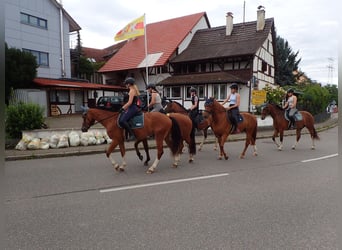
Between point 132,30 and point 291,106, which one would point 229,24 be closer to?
point 132,30

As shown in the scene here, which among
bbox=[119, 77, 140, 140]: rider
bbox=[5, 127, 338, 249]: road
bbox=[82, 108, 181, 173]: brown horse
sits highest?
bbox=[119, 77, 140, 140]: rider

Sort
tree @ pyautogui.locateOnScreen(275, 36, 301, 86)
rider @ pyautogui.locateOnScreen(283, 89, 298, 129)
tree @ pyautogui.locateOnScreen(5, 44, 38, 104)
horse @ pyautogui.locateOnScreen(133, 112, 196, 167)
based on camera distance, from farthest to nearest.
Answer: tree @ pyautogui.locateOnScreen(275, 36, 301, 86) < tree @ pyautogui.locateOnScreen(5, 44, 38, 104) < rider @ pyautogui.locateOnScreen(283, 89, 298, 129) < horse @ pyautogui.locateOnScreen(133, 112, 196, 167)

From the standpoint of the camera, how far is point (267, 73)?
2964 centimetres

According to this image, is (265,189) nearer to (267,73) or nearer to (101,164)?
(101,164)

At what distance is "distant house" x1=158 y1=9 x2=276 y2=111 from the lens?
24.9 meters

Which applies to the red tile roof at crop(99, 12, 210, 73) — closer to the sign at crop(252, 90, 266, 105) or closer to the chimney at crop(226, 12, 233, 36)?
the chimney at crop(226, 12, 233, 36)

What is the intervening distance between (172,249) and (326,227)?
222cm

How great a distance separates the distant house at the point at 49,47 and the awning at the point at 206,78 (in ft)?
23.6

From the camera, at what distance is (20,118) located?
9.72 metres

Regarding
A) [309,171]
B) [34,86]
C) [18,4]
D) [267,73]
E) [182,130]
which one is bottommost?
[309,171]

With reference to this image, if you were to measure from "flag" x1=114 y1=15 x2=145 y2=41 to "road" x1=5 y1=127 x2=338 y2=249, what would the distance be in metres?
11.7

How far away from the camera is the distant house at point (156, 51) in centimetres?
2980

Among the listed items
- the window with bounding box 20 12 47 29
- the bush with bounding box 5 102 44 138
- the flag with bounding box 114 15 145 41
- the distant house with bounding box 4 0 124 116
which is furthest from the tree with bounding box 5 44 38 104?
the bush with bounding box 5 102 44 138

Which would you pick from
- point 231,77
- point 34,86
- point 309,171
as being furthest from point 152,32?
point 309,171
